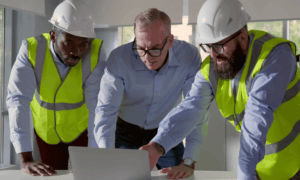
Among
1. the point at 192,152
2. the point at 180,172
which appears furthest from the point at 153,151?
the point at 192,152

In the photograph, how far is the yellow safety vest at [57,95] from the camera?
212 cm

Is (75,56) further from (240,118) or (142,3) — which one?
(142,3)

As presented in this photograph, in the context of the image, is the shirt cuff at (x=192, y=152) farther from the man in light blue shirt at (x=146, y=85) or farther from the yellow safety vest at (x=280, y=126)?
the yellow safety vest at (x=280, y=126)

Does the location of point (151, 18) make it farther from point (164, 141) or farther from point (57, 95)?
point (57, 95)

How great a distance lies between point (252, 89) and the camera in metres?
1.29

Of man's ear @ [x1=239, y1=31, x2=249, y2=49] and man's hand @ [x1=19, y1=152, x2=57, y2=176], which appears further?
man's hand @ [x1=19, y1=152, x2=57, y2=176]

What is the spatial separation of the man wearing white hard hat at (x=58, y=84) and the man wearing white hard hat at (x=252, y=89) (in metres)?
0.79

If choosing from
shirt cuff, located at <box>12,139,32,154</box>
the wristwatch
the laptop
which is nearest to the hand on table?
shirt cuff, located at <box>12,139,32,154</box>

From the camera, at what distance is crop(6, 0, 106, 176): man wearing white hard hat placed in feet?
6.47

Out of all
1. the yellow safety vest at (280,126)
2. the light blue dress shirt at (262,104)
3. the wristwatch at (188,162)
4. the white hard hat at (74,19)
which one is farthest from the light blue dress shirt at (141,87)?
the light blue dress shirt at (262,104)

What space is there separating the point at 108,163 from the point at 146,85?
86 centimetres

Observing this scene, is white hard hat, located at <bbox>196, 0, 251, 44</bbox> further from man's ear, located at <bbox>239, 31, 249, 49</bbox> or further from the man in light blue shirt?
the man in light blue shirt

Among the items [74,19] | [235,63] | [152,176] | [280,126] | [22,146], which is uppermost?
[74,19]

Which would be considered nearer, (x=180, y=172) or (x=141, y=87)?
(x=180, y=172)
